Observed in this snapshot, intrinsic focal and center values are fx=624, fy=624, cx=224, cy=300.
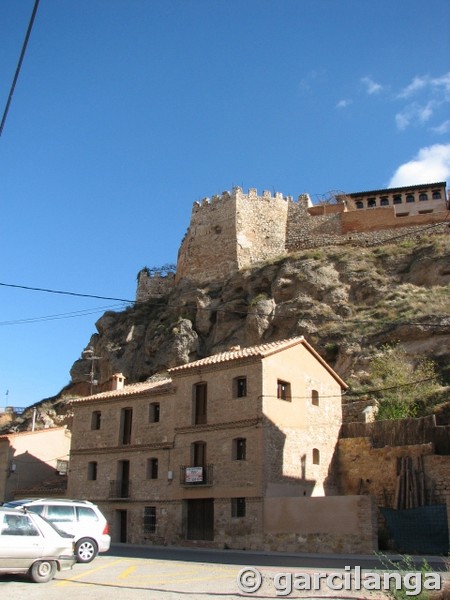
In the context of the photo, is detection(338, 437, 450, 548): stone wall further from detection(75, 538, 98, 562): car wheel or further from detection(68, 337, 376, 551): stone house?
detection(75, 538, 98, 562): car wheel

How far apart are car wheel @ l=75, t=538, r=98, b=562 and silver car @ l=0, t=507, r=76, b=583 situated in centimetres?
365

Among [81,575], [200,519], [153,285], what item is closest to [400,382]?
[200,519]

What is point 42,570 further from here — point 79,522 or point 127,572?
point 79,522

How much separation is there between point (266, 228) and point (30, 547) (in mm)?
47287

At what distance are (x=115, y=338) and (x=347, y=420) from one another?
2778 centimetres

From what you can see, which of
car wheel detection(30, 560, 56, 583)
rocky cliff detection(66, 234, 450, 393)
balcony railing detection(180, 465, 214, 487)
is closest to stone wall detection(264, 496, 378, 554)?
balcony railing detection(180, 465, 214, 487)

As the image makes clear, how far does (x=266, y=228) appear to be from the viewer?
58406 millimetres

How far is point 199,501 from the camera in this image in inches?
1128

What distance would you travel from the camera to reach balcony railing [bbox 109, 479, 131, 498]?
31641 mm

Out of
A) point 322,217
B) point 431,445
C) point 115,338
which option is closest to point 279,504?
point 431,445

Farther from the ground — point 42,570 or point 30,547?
point 30,547

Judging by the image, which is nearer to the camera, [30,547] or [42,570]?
[30,547]

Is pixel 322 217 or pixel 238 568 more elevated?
pixel 322 217

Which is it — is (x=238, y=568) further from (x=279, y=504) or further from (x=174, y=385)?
(x=174, y=385)
